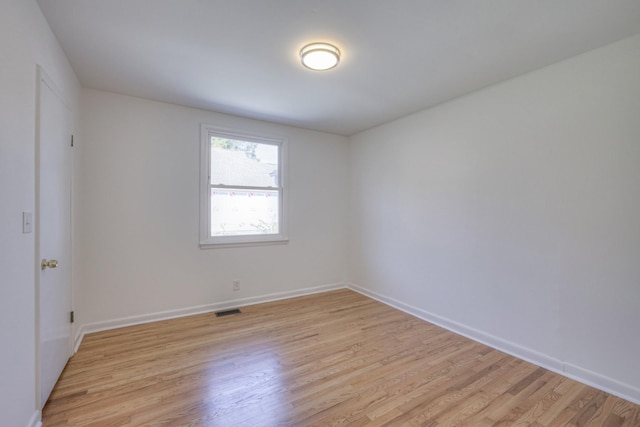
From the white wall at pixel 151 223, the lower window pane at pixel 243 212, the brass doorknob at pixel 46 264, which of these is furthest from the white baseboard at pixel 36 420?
the lower window pane at pixel 243 212

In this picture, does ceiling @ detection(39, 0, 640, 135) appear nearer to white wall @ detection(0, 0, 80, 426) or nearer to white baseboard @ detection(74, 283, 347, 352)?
white wall @ detection(0, 0, 80, 426)

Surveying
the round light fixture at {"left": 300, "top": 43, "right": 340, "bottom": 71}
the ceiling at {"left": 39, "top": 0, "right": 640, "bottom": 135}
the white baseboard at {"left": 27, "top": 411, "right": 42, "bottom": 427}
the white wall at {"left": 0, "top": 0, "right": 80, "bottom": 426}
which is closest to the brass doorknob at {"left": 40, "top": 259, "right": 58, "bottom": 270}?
the white wall at {"left": 0, "top": 0, "right": 80, "bottom": 426}

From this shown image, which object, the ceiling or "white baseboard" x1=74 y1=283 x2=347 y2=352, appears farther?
A: "white baseboard" x1=74 y1=283 x2=347 y2=352

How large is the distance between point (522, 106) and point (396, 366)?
8.30 feet

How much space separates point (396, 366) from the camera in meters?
2.35

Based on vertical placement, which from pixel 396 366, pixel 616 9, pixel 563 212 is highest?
pixel 616 9

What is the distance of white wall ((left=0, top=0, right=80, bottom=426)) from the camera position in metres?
1.33

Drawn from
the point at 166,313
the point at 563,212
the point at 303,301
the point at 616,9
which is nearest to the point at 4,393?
the point at 166,313

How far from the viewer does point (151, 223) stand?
3.21 meters

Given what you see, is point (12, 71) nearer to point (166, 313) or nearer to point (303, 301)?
point (166, 313)

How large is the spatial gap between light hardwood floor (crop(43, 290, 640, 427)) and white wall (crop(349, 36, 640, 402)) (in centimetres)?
31

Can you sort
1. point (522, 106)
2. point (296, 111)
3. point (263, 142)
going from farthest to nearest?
point (263, 142), point (296, 111), point (522, 106)

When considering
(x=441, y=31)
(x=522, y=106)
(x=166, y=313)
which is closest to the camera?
(x=441, y=31)

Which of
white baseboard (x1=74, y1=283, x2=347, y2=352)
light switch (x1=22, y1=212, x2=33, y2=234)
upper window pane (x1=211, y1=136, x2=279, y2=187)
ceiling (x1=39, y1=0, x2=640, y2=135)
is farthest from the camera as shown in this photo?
upper window pane (x1=211, y1=136, x2=279, y2=187)
